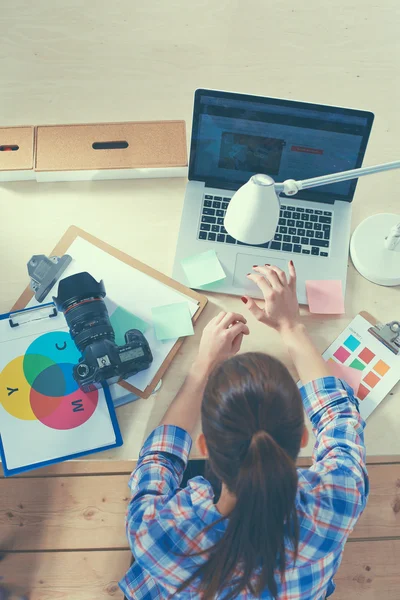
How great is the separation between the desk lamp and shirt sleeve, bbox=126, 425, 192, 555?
0.38 meters

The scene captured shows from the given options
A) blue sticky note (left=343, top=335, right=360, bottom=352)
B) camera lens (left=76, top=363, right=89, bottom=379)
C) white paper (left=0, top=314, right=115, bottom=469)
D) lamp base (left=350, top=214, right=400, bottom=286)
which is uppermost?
lamp base (left=350, top=214, right=400, bottom=286)

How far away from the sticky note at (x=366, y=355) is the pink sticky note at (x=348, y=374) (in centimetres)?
3

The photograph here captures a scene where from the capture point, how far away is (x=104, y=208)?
1266mm

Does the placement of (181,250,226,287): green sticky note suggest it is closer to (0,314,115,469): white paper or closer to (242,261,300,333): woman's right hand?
(242,261,300,333): woman's right hand

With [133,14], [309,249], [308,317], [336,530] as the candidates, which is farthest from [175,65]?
[336,530]

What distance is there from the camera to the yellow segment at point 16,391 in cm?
107

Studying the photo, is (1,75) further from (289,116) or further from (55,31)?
(289,116)

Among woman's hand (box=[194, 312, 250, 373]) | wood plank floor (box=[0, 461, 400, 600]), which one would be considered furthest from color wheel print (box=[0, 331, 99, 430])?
wood plank floor (box=[0, 461, 400, 600])

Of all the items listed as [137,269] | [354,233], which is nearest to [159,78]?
[137,269]

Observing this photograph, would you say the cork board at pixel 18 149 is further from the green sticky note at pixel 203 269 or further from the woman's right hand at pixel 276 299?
the woman's right hand at pixel 276 299

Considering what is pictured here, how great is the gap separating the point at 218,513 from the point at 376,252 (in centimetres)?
67

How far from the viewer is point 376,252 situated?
3.97ft

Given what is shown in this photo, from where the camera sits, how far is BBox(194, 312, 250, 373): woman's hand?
1.08 metres

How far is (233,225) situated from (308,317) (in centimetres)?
34
